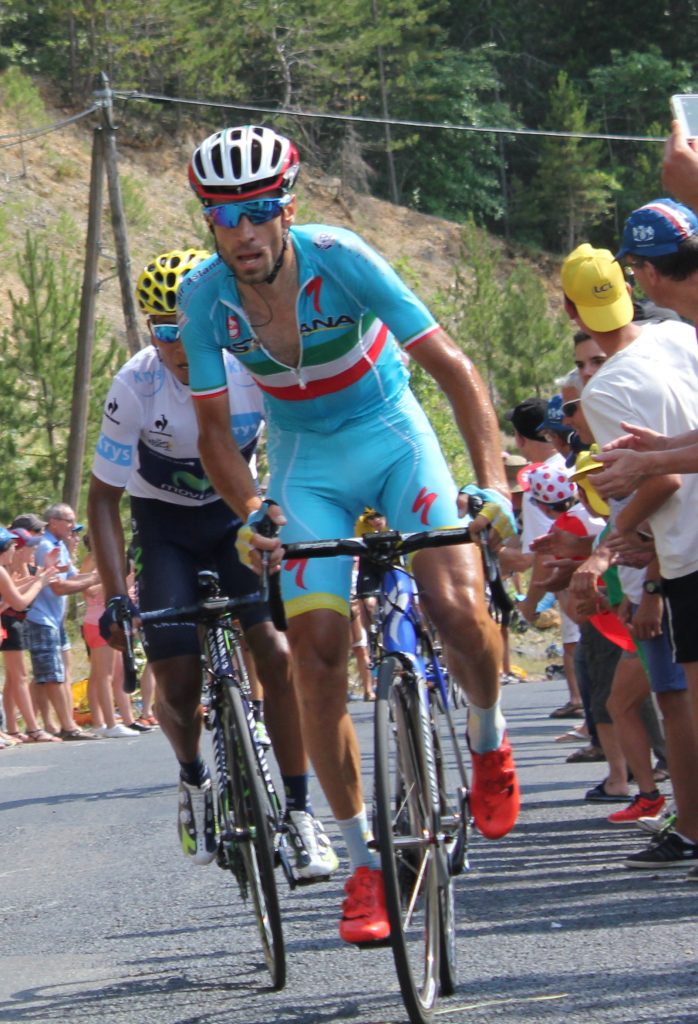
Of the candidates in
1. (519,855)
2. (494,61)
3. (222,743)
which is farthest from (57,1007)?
(494,61)

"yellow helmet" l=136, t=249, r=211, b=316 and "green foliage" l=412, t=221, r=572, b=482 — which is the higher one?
"green foliage" l=412, t=221, r=572, b=482

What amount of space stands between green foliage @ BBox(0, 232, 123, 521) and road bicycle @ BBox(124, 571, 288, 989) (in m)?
27.2

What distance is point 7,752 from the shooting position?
48.9ft

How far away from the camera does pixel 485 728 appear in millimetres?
5363

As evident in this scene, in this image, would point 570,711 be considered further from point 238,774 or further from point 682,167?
point 682,167

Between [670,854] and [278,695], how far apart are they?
1743 mm

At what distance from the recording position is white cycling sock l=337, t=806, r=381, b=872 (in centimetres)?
503

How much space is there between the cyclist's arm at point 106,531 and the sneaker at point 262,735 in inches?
29.4

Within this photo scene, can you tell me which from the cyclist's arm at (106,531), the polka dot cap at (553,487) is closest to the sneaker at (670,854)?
the cyclist's arm at (106,531)

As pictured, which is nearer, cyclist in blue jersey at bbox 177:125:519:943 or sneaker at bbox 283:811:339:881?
cyclist in blue jersey at bbox 177:125:519:943

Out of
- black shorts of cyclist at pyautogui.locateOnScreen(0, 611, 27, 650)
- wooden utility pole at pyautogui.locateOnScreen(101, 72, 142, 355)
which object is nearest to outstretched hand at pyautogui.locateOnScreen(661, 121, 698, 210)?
black shorts of cyclist at pyautogui.locateOnScreen(0, 611, 27, 650)

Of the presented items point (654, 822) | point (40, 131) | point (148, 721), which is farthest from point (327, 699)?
point (40, 131)

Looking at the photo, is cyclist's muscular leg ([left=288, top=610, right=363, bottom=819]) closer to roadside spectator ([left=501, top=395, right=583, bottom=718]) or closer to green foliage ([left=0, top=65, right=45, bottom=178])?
roadside spectator ([left=501, top=395, right=583, bottom=718])

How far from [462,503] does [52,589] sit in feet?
38.4
